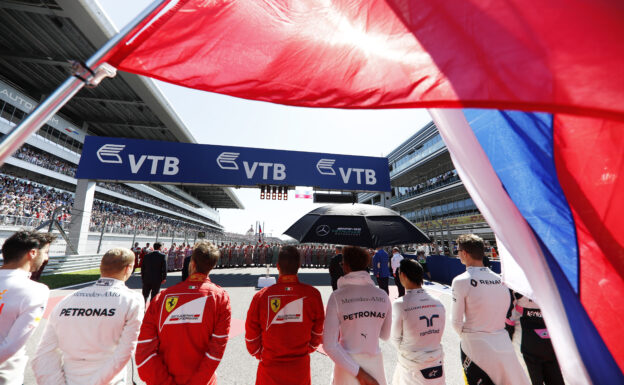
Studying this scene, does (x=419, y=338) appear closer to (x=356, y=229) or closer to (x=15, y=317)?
(x=356, y=229)

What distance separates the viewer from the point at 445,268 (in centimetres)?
1252

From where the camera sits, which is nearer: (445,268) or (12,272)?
(12,272)

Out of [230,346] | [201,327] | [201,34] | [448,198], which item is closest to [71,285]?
[230,346]

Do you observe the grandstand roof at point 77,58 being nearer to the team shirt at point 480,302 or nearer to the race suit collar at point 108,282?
the race suit collar at point 108,282

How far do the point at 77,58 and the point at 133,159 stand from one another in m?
8.24

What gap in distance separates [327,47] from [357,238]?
2009 mm

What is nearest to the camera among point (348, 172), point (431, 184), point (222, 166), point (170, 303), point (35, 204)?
point (170, 303)

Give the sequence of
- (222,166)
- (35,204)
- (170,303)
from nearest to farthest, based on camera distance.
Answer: (170,303)
(222,166)
(35,204)

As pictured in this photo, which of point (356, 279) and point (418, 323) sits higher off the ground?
point (356, 279)

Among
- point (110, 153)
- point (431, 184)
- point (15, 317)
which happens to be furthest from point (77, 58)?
point (431, 184)

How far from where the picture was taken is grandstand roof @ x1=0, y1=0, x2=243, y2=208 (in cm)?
1065

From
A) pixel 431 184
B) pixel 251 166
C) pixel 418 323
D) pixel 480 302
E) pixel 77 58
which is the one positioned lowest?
pixel 418 323

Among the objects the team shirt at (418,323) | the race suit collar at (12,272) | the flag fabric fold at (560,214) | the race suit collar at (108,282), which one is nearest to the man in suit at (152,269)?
the race suit collar at (12,272)

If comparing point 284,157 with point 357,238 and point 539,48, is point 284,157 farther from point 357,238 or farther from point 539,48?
point 539,48
